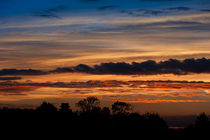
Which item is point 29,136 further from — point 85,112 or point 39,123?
point 85,112

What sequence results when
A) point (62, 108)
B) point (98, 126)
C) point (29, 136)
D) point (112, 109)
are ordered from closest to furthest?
point (29, 136) < point (98, 126) < point (112, 109) < point (62, 108)

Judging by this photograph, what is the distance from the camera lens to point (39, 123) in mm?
124438

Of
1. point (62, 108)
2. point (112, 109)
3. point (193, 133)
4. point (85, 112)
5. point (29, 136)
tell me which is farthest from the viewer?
point (62, 108)

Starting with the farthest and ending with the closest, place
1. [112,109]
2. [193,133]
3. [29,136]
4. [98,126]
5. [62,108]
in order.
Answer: [62,108] < [112,109] < [193,133] < [98,126] < [29,136]

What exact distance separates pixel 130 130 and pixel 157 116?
72086mm

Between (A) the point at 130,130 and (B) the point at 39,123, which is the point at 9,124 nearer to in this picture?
(B) the point at 39,123

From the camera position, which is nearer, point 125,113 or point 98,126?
point 98,126

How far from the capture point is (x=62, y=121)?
127 meters

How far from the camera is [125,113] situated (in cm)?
17475

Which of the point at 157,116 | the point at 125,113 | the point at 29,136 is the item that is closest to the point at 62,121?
the point at 29,136

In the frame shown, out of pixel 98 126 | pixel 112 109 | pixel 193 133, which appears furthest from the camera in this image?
pixel 112 109

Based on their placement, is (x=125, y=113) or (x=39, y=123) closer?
(x=39, y=123)

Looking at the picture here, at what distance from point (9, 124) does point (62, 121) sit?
17.1 metres

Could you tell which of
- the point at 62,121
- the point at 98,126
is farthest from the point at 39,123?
the point at 98,126
